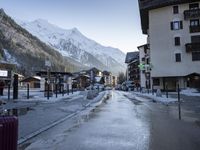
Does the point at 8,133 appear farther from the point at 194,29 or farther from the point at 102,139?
the point at 194,29

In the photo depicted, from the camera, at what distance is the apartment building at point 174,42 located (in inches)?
2248

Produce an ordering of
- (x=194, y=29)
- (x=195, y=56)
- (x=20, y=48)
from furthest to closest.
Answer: (x=20, y=48), (x=194, y=29), (x=195, y=56)

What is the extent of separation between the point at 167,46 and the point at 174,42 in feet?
5.30

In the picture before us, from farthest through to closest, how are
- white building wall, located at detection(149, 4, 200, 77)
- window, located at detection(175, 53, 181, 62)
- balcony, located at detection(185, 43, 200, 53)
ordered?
1. window, located at detection(175, 53, 181, 62)
2. white building wall, located at detection(149, 4, 200, 77)
3. balcony, located at detection(185, 43, 200, 53)

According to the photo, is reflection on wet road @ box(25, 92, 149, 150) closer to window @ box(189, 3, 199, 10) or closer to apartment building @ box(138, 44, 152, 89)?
apartment building @ box(138, 44, 152, 89)

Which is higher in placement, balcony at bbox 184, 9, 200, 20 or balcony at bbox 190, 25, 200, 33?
balcony at bbox 184, 9, 200, 20

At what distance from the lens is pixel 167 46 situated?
59.0 m

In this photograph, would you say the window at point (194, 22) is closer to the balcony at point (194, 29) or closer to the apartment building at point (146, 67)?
the balcony at point (194, 29)

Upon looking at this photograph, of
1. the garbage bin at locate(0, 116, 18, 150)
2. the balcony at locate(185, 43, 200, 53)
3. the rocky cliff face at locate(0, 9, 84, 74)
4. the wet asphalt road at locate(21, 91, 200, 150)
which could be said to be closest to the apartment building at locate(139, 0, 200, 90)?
the balcony at locate(185, 43, 200, 53)


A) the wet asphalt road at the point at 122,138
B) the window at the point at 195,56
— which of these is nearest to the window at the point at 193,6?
the window at the point at 195,56

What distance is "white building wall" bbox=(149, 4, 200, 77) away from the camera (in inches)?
2265

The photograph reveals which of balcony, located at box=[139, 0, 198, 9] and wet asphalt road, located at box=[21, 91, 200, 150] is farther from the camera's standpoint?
balcony, located at box=[139, 0, 198, 9]

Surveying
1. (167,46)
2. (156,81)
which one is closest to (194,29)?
(167,46)

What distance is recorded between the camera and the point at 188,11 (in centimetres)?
5750
